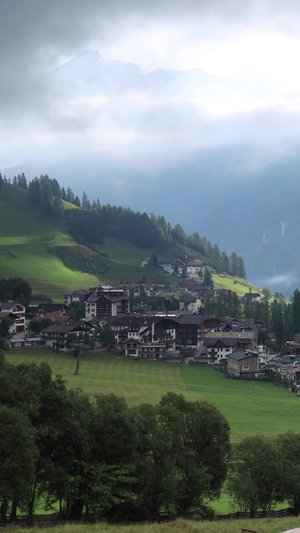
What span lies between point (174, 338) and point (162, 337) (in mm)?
3845

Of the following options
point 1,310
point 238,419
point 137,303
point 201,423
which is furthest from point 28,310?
point 201,423

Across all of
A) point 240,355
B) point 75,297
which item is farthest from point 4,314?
point 240,355

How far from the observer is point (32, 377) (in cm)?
3058

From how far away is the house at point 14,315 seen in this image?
4519 inches

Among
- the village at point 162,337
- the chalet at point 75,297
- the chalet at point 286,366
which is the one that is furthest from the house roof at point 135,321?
the chalet at point 75,297

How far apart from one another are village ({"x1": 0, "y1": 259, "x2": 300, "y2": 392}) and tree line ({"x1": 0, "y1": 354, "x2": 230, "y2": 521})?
61.4 meters

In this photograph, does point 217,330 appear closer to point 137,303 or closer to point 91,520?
point 137,303

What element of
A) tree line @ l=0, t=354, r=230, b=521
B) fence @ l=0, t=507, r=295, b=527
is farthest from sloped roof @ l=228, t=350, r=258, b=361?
tree line @ l=0, t=354, r=230, b=521

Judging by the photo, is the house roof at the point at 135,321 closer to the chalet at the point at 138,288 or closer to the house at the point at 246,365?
the house at the point at 246,365

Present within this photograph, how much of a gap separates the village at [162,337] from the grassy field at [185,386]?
10.8 feet

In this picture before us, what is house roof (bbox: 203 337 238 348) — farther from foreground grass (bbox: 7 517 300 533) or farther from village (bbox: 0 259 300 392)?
foreground grass (bbox: 7 517 300 533)

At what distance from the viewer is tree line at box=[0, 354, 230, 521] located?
89.0 feet

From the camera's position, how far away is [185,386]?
86188 millimetres

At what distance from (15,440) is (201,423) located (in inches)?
522
